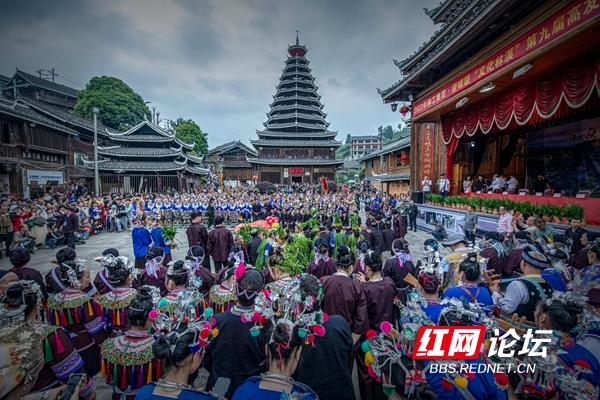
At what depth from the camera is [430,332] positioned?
2.04m

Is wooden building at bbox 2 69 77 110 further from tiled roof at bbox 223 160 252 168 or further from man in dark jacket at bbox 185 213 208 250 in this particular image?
man in dark jacket at bbox 185 213 208 250

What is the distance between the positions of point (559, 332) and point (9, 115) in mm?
26025

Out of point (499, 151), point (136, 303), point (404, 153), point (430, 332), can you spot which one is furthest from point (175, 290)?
point (404, 153)

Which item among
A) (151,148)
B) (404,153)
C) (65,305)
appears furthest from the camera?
(151,148)

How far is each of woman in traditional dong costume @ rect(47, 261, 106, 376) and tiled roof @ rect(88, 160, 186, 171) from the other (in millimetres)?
24643

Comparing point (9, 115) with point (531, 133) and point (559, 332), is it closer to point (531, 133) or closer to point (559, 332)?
point (559, 332)

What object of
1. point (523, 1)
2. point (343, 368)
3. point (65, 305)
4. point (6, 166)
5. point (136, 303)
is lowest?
point (343, 368)

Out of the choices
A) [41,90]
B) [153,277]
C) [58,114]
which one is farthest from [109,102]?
[153,277]

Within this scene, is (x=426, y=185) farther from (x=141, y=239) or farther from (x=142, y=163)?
(x=142, y=163)

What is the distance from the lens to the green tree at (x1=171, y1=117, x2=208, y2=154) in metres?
40.4

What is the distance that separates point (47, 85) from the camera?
35562 millimetres

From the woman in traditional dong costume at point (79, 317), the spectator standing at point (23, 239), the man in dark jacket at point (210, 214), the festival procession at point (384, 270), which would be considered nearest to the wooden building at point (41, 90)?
the festival procession at point (384, 270)

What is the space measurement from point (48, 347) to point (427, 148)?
1511 centimetres

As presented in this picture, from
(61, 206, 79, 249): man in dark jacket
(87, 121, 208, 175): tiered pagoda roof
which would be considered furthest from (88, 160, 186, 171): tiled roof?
(61, 206, 79, 249): man in dark jacket
